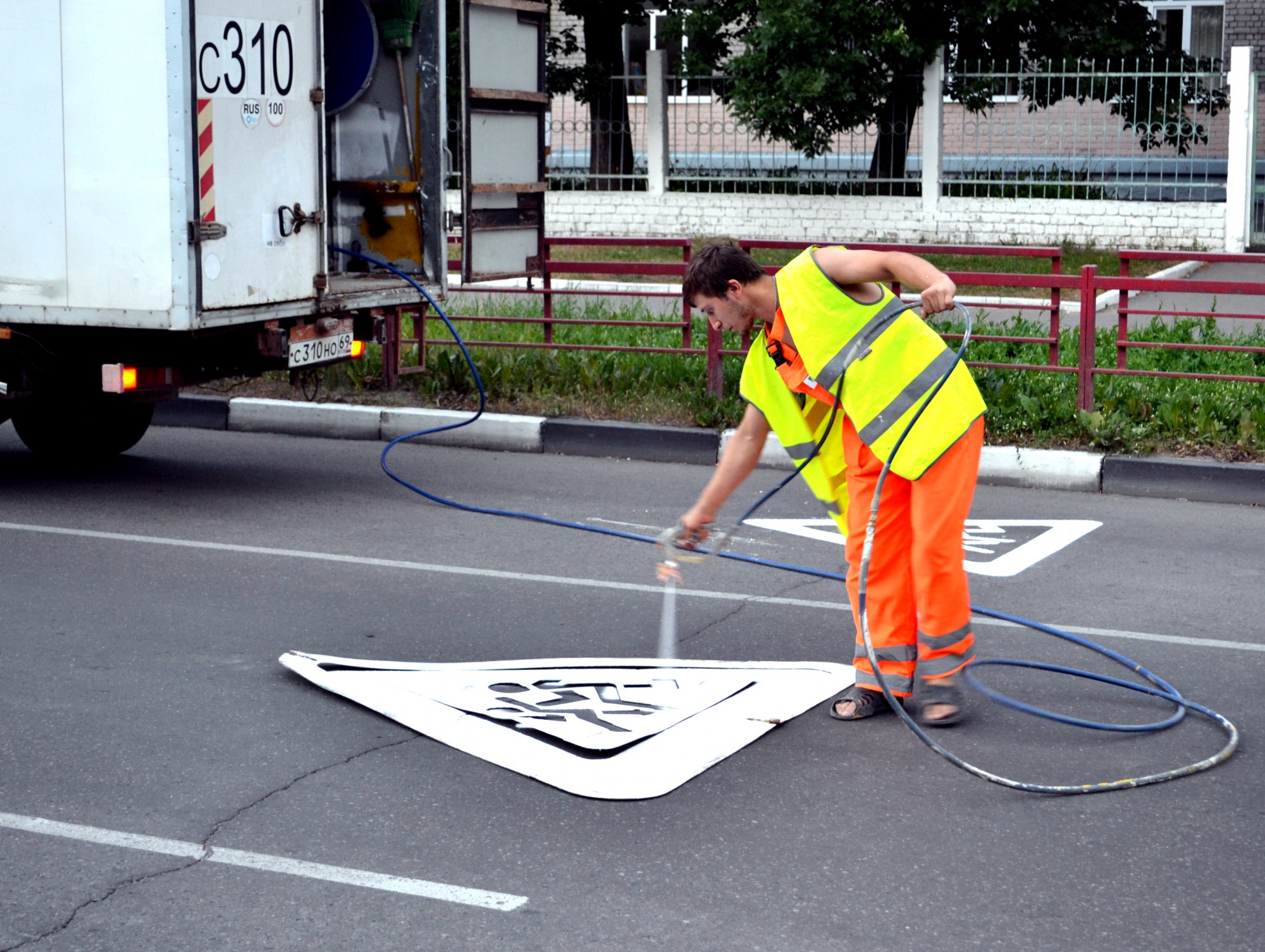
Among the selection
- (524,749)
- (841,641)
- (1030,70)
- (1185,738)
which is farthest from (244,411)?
(1030,70)

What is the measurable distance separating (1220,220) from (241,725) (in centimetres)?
1600

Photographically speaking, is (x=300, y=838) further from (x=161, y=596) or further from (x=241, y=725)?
(x=161, y=596)

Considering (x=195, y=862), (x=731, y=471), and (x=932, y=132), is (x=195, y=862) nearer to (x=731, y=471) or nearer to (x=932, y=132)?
(x=731, y=471)

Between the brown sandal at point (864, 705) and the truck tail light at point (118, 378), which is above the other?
the truck tail light at point (118, 378)

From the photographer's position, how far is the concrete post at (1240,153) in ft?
58.2

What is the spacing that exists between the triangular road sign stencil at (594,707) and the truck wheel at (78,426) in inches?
166

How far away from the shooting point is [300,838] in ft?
12.9

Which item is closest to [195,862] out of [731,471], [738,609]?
[731,471]

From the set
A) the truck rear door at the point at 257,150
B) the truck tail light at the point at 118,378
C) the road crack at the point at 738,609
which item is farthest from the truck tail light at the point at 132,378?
the road crack at the point at 738,609

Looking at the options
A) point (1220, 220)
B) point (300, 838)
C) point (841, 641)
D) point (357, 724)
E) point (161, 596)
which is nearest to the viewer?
point (300, 838)

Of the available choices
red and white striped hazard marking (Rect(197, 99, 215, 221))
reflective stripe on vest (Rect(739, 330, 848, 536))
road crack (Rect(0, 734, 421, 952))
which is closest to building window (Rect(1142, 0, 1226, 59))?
red and white striped hazard marking (Rect(197, 99, 215, 221))

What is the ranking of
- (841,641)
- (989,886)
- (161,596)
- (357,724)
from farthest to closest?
(161,596) < (841,641) < (357,724) < (989,886)

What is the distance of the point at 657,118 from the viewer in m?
20.8

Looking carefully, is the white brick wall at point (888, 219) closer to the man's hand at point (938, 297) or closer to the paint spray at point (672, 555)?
the paint spray at point (672, 555)
